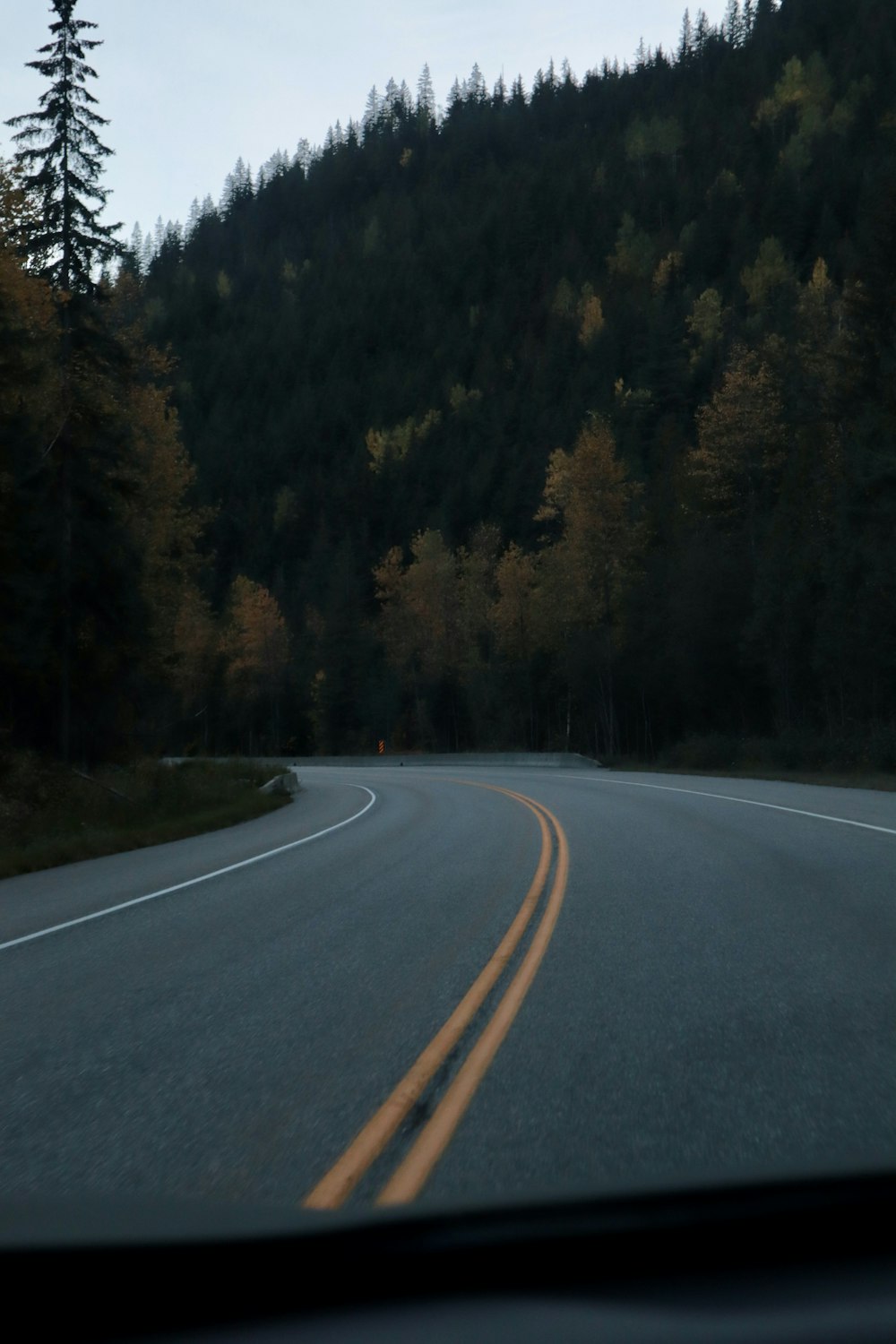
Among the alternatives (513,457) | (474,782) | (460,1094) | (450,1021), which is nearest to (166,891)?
(450,1021)

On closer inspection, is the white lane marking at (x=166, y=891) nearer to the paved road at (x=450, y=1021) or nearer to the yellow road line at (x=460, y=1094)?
the paved road at (x=450, y=1021)

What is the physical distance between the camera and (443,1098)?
17.1ft

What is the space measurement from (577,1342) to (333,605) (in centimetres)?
8973

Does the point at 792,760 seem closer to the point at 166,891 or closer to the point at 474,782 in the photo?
the point at 474,782

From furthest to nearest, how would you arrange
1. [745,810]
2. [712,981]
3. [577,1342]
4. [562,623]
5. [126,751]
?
[562,623] < [126,751] < [745,810] < [712,981] < [577,1342]

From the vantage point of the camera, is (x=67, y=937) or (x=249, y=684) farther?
(x=249, y=684)

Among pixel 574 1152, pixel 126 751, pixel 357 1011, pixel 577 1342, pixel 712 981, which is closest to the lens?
pixel 577 1342

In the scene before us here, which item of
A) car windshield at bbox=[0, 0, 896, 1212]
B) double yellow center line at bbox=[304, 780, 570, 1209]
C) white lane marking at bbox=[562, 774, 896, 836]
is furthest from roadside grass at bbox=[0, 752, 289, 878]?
double yellow center line at bbox=[304, 780, 570, 1209]

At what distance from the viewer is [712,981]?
738 cm

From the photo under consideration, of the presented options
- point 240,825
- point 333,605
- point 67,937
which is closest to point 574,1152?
point 67,937

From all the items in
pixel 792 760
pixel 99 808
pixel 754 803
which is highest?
pixel 792 760

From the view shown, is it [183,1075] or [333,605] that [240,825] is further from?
[333,605]

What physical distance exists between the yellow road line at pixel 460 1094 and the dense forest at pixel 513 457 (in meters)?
18.8

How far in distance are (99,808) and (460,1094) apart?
61.7 ft
